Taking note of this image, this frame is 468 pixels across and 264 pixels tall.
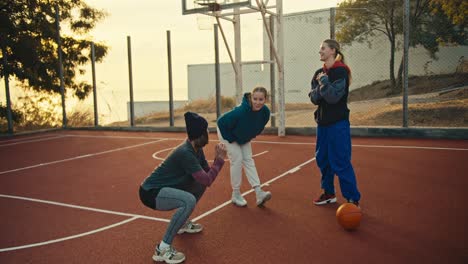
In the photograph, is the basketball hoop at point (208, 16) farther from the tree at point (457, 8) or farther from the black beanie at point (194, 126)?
the tree at point (457, 8)

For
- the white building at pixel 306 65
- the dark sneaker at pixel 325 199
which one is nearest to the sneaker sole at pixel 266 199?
the dark sneaker at pixel 325 199

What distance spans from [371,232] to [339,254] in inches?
26.5

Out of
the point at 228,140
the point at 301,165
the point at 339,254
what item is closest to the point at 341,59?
the point at 228,140

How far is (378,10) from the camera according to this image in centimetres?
2586

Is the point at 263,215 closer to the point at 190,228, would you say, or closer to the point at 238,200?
the point at 238,200

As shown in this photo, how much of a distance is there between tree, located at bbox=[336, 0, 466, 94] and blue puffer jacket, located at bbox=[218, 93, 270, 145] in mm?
18617

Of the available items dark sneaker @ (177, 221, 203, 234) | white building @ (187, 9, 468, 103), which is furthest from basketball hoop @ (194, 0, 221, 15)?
white building @ (187, 9, 468, 103)

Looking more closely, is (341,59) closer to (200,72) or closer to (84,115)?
(84,115)

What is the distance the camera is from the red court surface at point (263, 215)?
13.2ft

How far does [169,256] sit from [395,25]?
24259 millimetres

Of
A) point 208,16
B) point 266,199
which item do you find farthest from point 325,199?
point 208,16

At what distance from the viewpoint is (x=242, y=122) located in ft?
17.2

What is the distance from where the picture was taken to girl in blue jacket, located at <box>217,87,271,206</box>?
5.22 meters

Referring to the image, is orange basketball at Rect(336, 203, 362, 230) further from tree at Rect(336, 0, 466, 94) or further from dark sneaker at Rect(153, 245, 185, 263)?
tree at Rect(336, 0, 466, 94)
